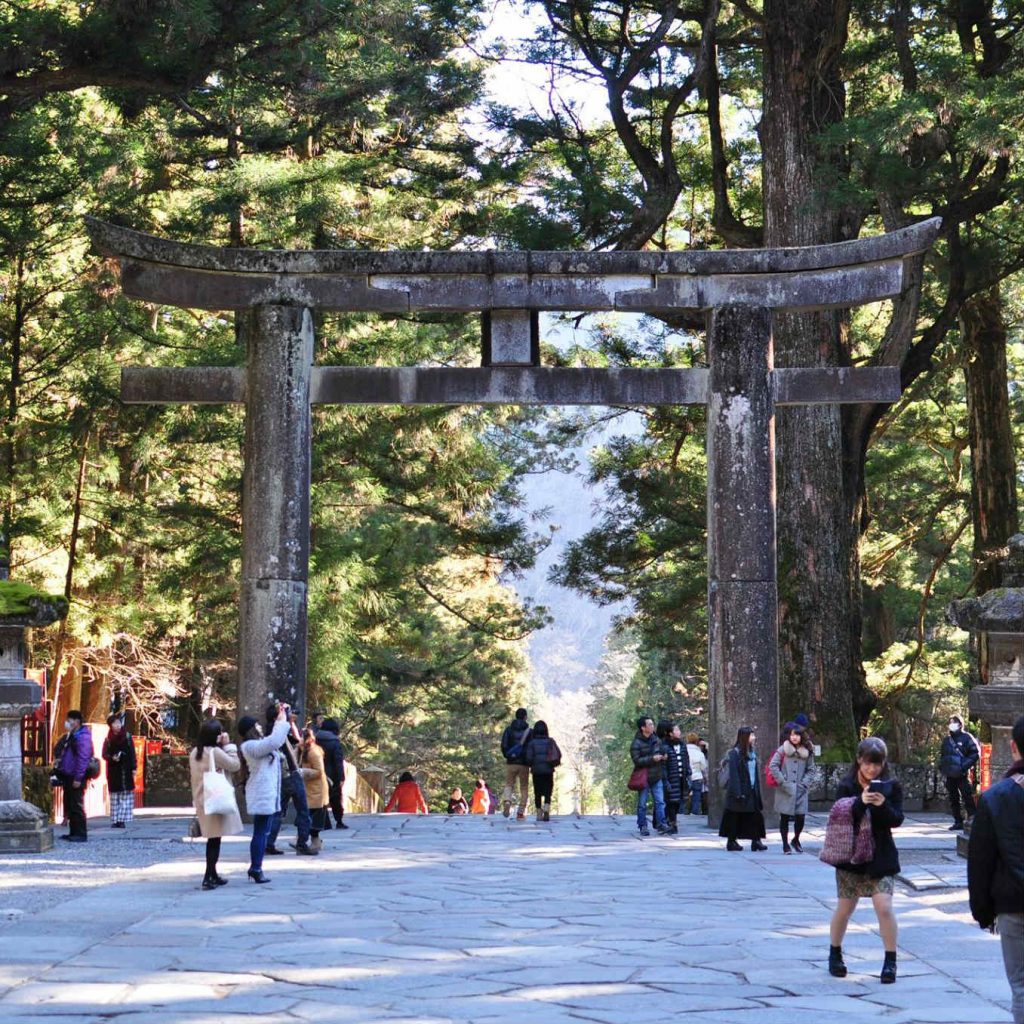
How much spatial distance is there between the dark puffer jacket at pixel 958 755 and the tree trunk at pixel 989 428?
7.14 metres

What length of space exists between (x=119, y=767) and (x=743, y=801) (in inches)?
312

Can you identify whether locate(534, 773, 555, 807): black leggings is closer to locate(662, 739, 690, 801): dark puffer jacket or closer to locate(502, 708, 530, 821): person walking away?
locate(502, 708, 530, 821): person walking away

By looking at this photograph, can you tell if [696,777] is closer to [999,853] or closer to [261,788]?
[261,788]

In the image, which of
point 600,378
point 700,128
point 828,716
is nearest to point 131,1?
point 600,378

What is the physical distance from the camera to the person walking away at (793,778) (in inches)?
593

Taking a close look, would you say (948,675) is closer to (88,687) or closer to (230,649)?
(230,649)

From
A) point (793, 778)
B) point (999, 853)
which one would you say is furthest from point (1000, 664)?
point (999, 853)

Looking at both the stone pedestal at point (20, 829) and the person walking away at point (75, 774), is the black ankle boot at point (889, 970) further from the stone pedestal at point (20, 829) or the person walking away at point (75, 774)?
the person walking away at point (75, 774)

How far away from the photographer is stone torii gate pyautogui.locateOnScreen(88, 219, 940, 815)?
17.3 m

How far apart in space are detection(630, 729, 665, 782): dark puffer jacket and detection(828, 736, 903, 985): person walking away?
8607 mm

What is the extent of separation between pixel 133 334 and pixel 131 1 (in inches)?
420

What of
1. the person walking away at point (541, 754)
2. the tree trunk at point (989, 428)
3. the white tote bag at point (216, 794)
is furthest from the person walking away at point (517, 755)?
the tree trunk at point (989, 428)

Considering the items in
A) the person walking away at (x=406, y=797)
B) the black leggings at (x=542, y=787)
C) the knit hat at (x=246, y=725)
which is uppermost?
the knit hat at (x=246, y=725)

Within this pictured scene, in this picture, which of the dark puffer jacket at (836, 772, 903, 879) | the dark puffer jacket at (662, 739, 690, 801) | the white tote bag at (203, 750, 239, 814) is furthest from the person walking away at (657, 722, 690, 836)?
the dark puffer jacket at (836, 772, 903, 879)
